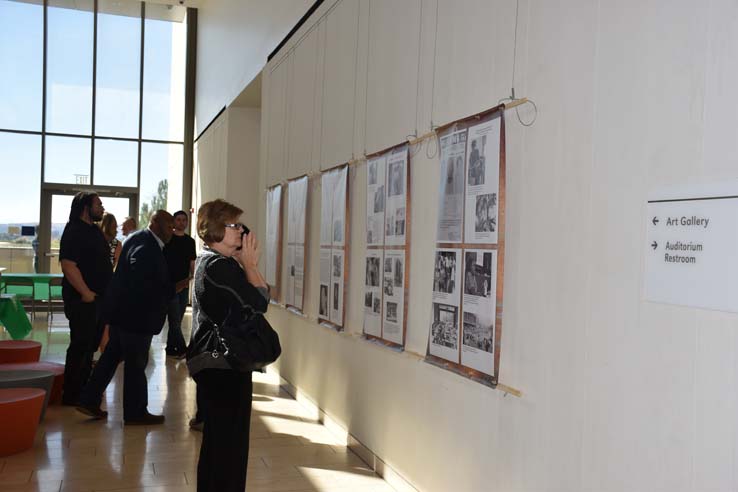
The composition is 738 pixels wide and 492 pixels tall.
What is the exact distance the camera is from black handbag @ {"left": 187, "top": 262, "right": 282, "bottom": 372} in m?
2.97

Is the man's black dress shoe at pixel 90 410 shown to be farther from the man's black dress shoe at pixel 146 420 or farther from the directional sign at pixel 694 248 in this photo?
the directional sign at pixel 694 248

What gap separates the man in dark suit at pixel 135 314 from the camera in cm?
517

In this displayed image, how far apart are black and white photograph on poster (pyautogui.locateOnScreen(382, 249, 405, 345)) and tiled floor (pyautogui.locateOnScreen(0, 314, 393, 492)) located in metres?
0.96

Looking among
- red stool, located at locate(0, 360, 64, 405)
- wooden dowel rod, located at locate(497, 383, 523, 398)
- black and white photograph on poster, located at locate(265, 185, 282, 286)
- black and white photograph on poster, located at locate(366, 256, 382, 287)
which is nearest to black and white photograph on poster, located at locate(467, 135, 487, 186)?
wooden dowel rod, located at locate(497, 383, 523, 398)

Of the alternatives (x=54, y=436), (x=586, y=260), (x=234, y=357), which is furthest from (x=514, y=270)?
(x=54, y=436)

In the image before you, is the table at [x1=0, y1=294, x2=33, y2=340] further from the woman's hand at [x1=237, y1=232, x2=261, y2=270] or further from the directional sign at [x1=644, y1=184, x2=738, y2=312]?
the directional sign at [x1=644, y1=184, x2=738, y2=312]

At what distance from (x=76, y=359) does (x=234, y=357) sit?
364cm

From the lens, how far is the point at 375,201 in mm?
4672

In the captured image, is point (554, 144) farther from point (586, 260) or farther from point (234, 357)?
point (234, 357)

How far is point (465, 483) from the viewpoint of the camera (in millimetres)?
Result: 3398

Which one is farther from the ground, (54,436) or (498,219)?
(498,219)

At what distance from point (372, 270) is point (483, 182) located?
5.10ft

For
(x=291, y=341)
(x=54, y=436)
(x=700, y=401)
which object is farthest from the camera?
(x=291, y=341)

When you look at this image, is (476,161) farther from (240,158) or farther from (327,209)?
(240,158)
